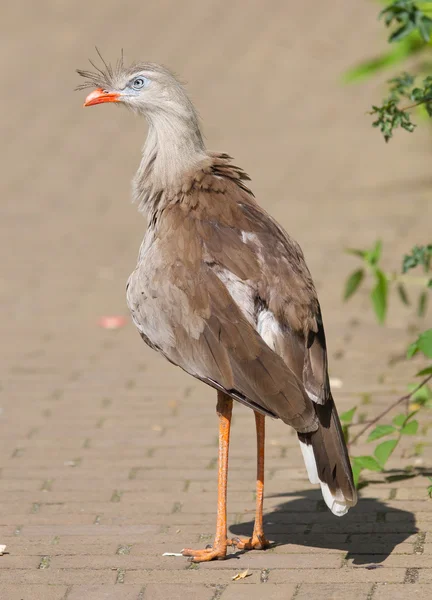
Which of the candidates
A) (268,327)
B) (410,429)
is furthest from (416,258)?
(268,327)

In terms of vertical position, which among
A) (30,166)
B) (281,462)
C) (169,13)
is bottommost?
(281,462)

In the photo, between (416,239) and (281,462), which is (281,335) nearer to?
(281,462)

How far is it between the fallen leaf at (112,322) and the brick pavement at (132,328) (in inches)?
4.9

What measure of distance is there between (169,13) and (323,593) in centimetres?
1490

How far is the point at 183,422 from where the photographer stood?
6785 millimetres

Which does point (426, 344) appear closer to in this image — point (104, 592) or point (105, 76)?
point (104, 592)

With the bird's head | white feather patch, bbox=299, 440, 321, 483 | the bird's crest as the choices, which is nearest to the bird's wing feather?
white feather patch, bbox=299, 440, 321, 483

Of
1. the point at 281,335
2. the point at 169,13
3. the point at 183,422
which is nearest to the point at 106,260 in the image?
the point at 183,422

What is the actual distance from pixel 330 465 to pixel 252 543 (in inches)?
25.4

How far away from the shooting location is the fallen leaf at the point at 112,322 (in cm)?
872

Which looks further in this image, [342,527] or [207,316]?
[342,527]

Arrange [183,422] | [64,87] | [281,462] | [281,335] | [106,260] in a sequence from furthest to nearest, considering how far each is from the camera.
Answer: [64,87] → [106,260] → [183,422] → [281,462] → [281,335]

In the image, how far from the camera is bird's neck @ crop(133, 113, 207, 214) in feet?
17.5

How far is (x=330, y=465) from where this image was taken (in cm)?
459
